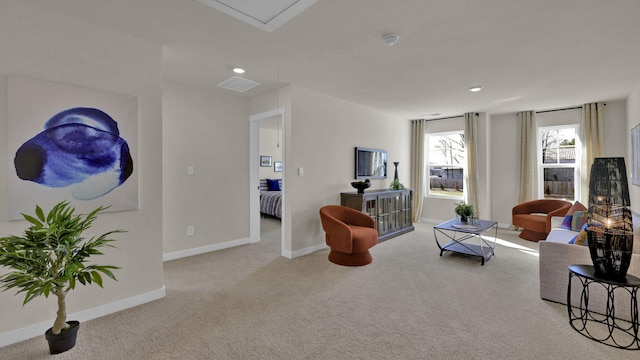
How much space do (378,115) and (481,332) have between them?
4.23 metres

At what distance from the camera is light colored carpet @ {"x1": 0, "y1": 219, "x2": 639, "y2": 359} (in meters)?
1.93

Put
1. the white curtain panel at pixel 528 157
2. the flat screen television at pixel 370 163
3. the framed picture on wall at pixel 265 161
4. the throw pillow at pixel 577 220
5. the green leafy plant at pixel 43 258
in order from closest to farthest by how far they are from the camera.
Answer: the green leafy plant at pixel 43 258 < the throw pillow at pixel 577 220 < the flat screen television at pixel 370 163 < the white curtain panel at pixel 528 157 < the framed picture on wall at pixel 265 161

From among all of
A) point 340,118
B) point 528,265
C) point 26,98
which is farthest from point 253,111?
point 528,265

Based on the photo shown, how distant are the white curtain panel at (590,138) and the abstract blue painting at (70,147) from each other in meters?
6.57

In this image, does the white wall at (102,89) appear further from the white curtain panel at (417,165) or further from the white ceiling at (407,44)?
the white curtain panel at (417,165)

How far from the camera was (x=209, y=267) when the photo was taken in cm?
355

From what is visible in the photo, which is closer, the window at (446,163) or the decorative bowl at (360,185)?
the decorative bowl at (360,185)

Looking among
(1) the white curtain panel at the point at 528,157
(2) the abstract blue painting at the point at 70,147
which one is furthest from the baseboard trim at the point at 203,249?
(1) the white curtain panel at the point at 528,157

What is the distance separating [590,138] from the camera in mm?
4855

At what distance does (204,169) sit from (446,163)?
515cm

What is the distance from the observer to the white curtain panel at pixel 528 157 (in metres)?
5.39

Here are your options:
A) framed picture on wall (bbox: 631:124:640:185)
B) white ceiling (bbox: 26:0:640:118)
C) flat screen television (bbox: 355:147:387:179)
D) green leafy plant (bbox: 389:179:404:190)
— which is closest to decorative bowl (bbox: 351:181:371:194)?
flat screen television (bbox: 355:147:387:179)

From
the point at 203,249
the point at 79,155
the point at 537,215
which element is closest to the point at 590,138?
the point at 537,215

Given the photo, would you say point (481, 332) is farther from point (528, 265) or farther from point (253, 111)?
point (253, 111)
